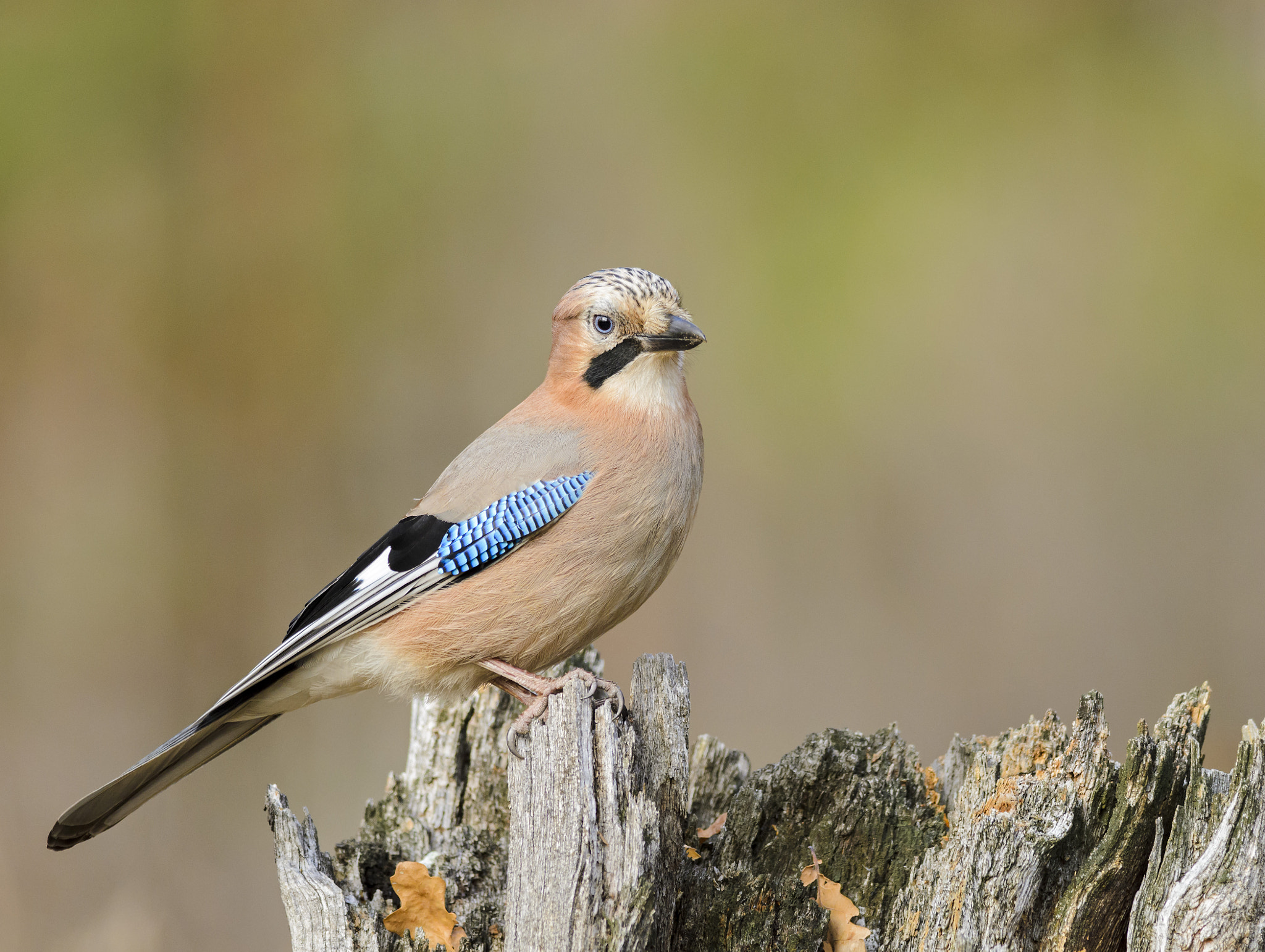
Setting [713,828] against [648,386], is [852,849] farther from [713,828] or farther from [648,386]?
Result: [648,386]

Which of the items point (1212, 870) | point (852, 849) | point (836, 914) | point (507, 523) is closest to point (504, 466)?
point (507, 523)

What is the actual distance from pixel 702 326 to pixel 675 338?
289 cm

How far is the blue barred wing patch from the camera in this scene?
370 centimetres

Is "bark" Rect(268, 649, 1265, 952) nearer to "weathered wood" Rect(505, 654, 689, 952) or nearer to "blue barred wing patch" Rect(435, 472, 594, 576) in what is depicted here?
"weathered wood" Rect(505, 654, 689, 952)

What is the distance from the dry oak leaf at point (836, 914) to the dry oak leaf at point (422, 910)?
992mm

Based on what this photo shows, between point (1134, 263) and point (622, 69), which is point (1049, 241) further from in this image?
point (622, 69)

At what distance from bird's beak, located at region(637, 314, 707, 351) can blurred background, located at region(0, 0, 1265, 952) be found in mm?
2523

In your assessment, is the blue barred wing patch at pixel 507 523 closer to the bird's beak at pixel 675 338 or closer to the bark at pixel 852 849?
the bird's beak at pixel 675 338

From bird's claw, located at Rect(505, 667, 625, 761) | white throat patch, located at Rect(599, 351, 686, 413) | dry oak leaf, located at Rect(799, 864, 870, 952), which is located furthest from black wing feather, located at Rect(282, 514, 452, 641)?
dry oak leaf, located at Rect(799, 864, 870, 952)

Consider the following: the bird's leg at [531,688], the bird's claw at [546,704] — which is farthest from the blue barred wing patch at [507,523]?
the bird's claw at [546,704]

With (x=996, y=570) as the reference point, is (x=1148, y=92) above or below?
above

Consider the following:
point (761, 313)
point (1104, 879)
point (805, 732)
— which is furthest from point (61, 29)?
point (1104, 879)

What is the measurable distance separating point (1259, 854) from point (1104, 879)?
0.34 m

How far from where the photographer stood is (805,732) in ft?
21.1
